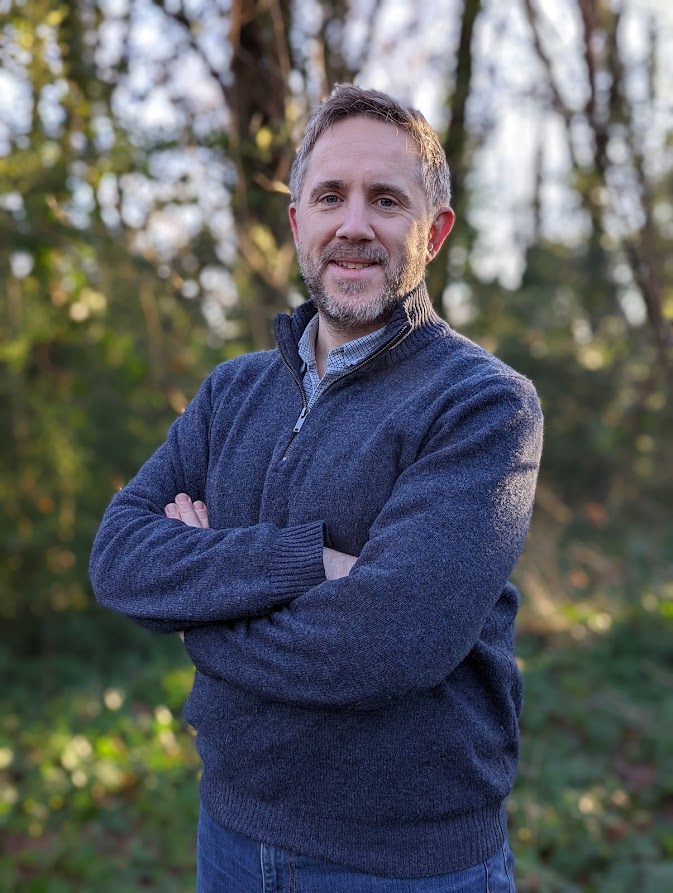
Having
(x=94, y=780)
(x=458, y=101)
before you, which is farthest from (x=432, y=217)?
(x=94, y=780)

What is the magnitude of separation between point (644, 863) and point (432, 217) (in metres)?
3.10

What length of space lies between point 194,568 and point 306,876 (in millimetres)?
611

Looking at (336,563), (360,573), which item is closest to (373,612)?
(360,573)

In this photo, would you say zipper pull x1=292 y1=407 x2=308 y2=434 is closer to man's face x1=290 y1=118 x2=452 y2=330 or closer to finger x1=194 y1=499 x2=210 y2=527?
man's face x1=290 y1=118 x2=452 y2=330

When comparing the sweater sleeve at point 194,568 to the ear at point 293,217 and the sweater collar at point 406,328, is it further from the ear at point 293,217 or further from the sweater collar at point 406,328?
the ear at point 293,217

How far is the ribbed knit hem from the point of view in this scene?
1.66 m

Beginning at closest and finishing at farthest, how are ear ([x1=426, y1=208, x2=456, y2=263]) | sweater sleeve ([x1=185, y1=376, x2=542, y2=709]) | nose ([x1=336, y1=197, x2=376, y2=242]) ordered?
sweater sleeve ([x1=185, y1=376, x2=542, y2=709]) → nose ([x1=336, y1=197, x2=376, y2=242]) → ear ([x1=426, y1=208, x2=456, y2=263])

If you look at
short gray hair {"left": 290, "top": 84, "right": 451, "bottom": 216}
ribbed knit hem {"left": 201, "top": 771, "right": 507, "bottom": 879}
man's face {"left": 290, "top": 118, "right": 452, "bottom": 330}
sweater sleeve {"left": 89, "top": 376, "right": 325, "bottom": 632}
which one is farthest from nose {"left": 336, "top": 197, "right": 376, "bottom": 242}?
ribbed knit hem {"left": 201, "top": 771, "right": 507, "bottom": 879}

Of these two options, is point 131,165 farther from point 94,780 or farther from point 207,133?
point 94,780

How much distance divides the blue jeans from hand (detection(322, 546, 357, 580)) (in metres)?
0.53

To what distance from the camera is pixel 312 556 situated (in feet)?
5.62

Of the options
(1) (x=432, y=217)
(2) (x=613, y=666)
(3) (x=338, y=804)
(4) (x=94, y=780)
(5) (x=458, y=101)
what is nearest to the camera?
(3) (x=338, y=804)

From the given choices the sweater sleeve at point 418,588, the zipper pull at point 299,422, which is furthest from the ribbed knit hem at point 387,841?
the zipper pull at point 299,422

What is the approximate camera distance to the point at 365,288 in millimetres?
1858
